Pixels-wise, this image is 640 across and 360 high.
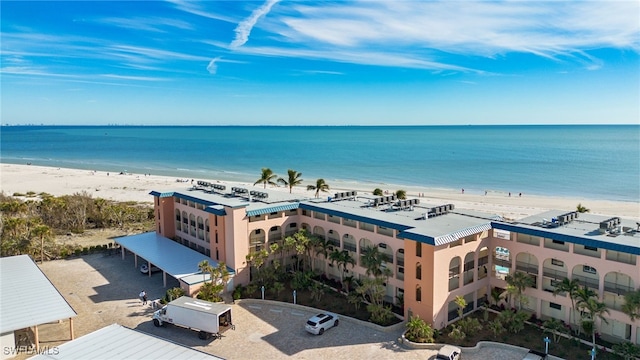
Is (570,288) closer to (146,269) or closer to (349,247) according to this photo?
(349,247)

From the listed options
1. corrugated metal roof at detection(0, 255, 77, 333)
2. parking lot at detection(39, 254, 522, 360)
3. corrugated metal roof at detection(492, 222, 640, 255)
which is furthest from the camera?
parking lot at detection(39, 254, 522, 360)

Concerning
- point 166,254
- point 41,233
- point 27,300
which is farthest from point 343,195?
point 41,233

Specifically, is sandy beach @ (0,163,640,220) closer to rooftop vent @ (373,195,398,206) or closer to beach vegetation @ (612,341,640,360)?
rooftop vent @ (373,195,398,206)

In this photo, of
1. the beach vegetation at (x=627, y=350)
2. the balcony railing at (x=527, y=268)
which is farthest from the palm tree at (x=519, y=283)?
the beach vegetation at (x=627, y=350)

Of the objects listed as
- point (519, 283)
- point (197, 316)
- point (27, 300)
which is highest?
point (519, 283)

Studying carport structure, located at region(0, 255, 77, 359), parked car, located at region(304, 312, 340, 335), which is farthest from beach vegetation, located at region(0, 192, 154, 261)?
parked car, located at region(304, 312, 340, 335)

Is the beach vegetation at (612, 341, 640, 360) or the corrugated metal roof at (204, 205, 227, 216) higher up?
the corrugated metal roof at (204, 205, 227, 216)

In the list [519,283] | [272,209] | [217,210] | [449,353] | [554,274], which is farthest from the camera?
[272,209]

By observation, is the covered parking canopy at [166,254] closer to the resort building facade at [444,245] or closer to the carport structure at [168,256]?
the carport structure at [168,256]
